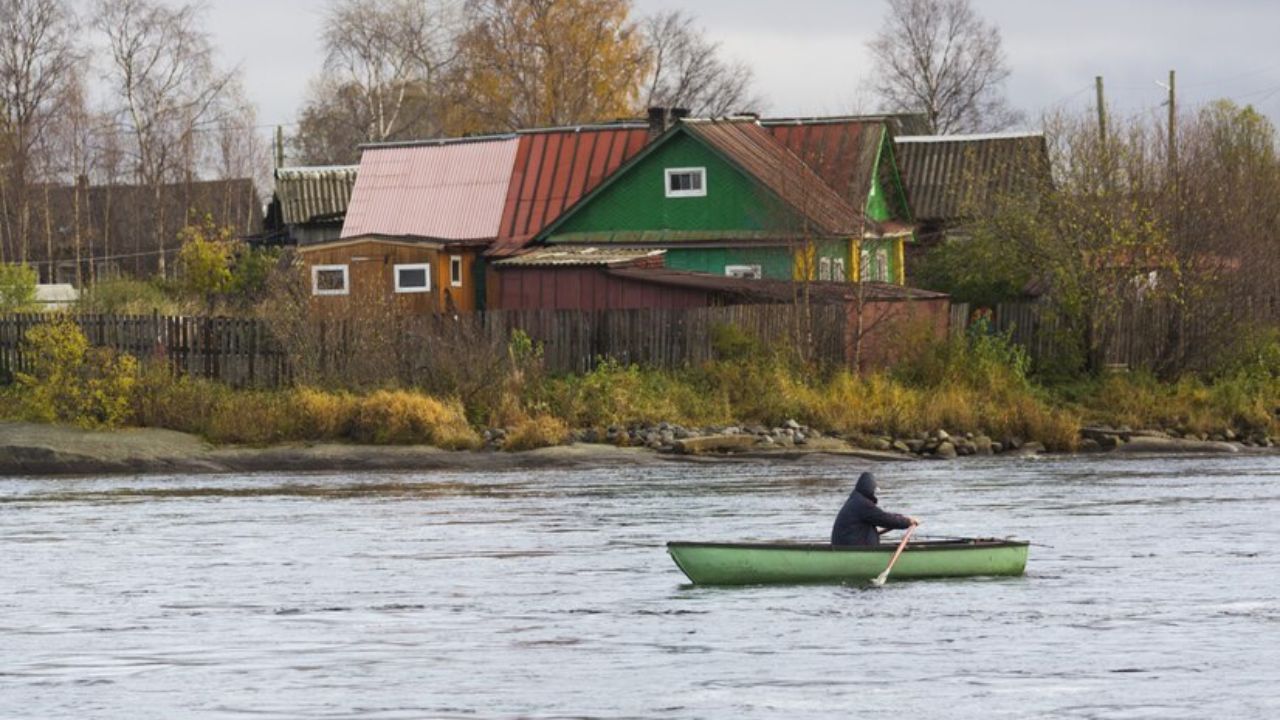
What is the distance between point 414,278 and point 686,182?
7.32 m

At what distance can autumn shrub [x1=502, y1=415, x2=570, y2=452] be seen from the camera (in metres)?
43.2

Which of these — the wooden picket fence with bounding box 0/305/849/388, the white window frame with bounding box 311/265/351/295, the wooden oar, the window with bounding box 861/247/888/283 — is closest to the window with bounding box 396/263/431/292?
the white window frame with bounding box 311/265/351/295

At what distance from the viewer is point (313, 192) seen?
70.8 m

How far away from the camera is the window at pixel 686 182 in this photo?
55406mm

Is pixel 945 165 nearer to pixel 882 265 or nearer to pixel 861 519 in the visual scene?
pixel 882 265

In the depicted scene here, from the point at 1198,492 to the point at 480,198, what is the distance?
90.8ft

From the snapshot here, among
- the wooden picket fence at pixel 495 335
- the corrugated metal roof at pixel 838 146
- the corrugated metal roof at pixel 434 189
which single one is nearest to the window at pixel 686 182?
the corrugated metal roof at pixel 838 146

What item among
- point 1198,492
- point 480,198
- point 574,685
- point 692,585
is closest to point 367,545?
point 692,585

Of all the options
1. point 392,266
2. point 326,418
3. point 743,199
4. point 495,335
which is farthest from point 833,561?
point 392,266

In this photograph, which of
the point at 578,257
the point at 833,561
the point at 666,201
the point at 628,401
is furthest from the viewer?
the point at 666,201

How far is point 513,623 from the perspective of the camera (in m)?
23.3

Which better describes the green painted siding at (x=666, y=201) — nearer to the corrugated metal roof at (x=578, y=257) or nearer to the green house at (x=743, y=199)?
the green house at (x=743, y=199)

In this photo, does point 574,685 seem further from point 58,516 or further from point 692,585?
point 58,516

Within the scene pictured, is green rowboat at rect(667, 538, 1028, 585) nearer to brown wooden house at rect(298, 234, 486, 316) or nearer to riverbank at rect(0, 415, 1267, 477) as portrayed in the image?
riverbank at rect(0, 415, 1267, 477)
